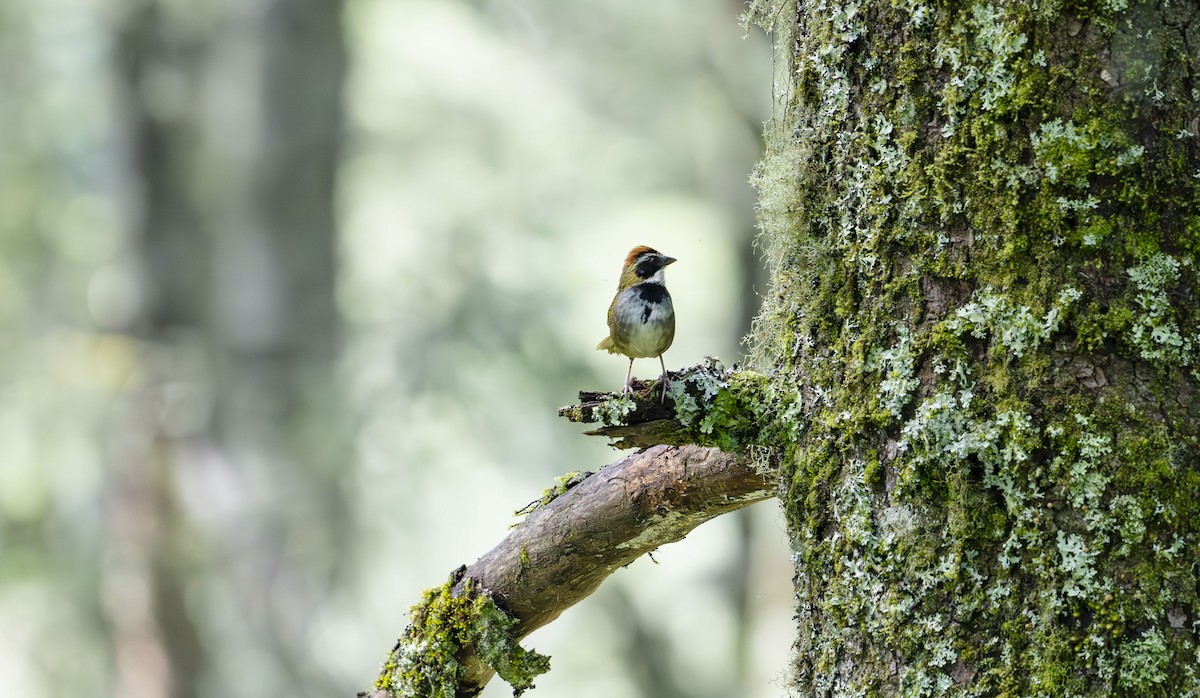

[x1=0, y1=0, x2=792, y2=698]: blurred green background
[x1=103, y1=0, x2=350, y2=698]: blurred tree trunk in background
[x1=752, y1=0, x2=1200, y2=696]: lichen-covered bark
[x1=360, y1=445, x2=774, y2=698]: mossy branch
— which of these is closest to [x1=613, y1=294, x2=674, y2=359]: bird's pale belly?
[x1=360, y1=445, x2=774, y2=698]: mossy branch

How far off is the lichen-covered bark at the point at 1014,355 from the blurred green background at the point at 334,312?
4.45m

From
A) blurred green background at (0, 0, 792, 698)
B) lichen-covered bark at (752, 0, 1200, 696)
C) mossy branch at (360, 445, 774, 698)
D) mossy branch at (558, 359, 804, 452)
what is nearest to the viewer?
lichen-covered bark at (752, 0, 1200, 696)

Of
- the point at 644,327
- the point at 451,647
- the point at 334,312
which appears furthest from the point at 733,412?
the point at 334,312

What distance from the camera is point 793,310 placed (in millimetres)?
1969

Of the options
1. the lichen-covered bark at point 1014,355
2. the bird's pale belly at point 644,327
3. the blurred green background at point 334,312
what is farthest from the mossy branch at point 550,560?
the blurred green background at point 334,312

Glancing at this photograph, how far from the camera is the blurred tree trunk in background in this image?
8.02 metres

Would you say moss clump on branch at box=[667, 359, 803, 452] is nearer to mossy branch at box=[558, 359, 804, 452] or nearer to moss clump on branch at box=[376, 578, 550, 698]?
mossy branch at box=[558, 359, 804, 452]

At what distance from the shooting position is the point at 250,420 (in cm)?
797

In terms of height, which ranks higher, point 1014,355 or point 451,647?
point 451,647

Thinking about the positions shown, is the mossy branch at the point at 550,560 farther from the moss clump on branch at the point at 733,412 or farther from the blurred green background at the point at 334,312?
the blurred green background at the point at 334,312

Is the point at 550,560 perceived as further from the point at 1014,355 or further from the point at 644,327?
the point at 1014,355

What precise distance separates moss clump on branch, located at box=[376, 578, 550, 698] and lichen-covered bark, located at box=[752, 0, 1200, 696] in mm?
839

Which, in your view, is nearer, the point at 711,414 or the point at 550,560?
the point at 711,414

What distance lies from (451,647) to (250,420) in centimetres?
598
